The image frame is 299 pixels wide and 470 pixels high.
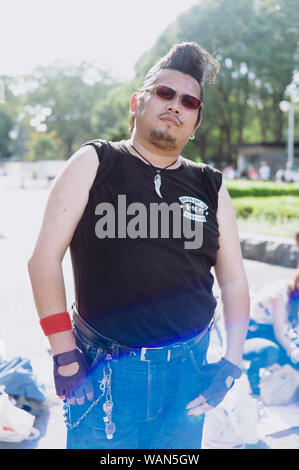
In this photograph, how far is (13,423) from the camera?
3104mm

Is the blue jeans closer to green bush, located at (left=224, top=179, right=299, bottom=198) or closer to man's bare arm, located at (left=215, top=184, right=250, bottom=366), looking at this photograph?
man's bare arm, located at (left=215, top=184, right=250, bottom=366)

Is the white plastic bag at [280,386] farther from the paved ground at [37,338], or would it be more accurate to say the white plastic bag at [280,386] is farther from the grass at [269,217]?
the grass at [269,217]

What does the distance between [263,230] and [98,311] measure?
8.49 m

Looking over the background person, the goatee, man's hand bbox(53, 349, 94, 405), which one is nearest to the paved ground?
the background person

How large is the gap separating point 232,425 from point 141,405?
5.30ft

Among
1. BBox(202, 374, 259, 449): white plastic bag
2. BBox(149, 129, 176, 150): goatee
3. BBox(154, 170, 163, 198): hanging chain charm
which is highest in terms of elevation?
BBox(149, 129, 176, 150): goatee

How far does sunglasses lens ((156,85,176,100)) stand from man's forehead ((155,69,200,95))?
0.08ft

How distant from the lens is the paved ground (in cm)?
332

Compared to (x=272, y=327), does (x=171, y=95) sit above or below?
above

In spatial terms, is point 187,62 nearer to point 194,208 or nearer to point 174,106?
point 174,106

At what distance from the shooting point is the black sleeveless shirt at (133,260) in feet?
5.88

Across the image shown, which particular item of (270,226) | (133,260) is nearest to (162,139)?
(133,260)

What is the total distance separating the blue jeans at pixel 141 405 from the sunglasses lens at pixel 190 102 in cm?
97

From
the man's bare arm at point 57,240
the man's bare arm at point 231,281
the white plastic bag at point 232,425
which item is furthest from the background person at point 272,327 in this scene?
the man's bare arm at point 57,240
